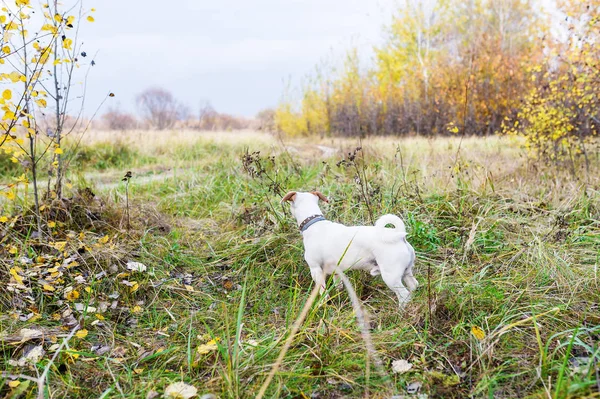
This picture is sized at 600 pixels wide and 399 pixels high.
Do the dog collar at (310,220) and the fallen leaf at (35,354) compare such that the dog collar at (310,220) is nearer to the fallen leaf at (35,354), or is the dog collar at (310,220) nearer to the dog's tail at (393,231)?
the dog's tail at (393,231)

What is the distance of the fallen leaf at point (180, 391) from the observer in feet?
6.59

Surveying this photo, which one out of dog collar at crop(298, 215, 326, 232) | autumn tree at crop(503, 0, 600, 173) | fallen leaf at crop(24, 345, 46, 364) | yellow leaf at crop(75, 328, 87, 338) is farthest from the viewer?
autumn tree at crop(503, 0, 600, 173)

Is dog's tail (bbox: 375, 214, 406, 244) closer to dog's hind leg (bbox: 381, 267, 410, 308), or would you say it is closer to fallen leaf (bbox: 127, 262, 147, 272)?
dog's hind leg (bbox: 381, 267, 410, 308)

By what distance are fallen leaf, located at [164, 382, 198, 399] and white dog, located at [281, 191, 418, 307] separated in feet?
3.43

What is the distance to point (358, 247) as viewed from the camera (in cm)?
301

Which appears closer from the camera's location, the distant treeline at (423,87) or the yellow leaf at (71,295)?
the yellow leaf at (71,295)

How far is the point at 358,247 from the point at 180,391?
151cm

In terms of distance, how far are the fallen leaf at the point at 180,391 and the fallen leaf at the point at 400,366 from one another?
1049 millimetres

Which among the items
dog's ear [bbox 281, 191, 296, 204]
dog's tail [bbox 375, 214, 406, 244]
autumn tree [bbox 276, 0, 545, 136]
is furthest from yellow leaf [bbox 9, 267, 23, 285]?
autumn tree [bbox 276, 0, 545, 136]

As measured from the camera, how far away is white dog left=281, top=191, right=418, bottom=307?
9.37 feet

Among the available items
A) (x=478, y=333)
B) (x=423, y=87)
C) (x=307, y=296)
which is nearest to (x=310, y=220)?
(x=307, y=296)

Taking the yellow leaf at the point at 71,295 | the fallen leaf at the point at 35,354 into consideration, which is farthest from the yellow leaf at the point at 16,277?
the fallen leaf at the point at 35,354

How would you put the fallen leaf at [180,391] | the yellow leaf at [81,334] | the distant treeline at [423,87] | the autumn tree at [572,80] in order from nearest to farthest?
→ the fallen leaf at [180,391] < the yellow leaf at [81,334] < the autumn tree at [572,80] < the distant treeline at [423,87]

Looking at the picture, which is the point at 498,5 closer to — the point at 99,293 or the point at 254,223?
the point at 254,223
